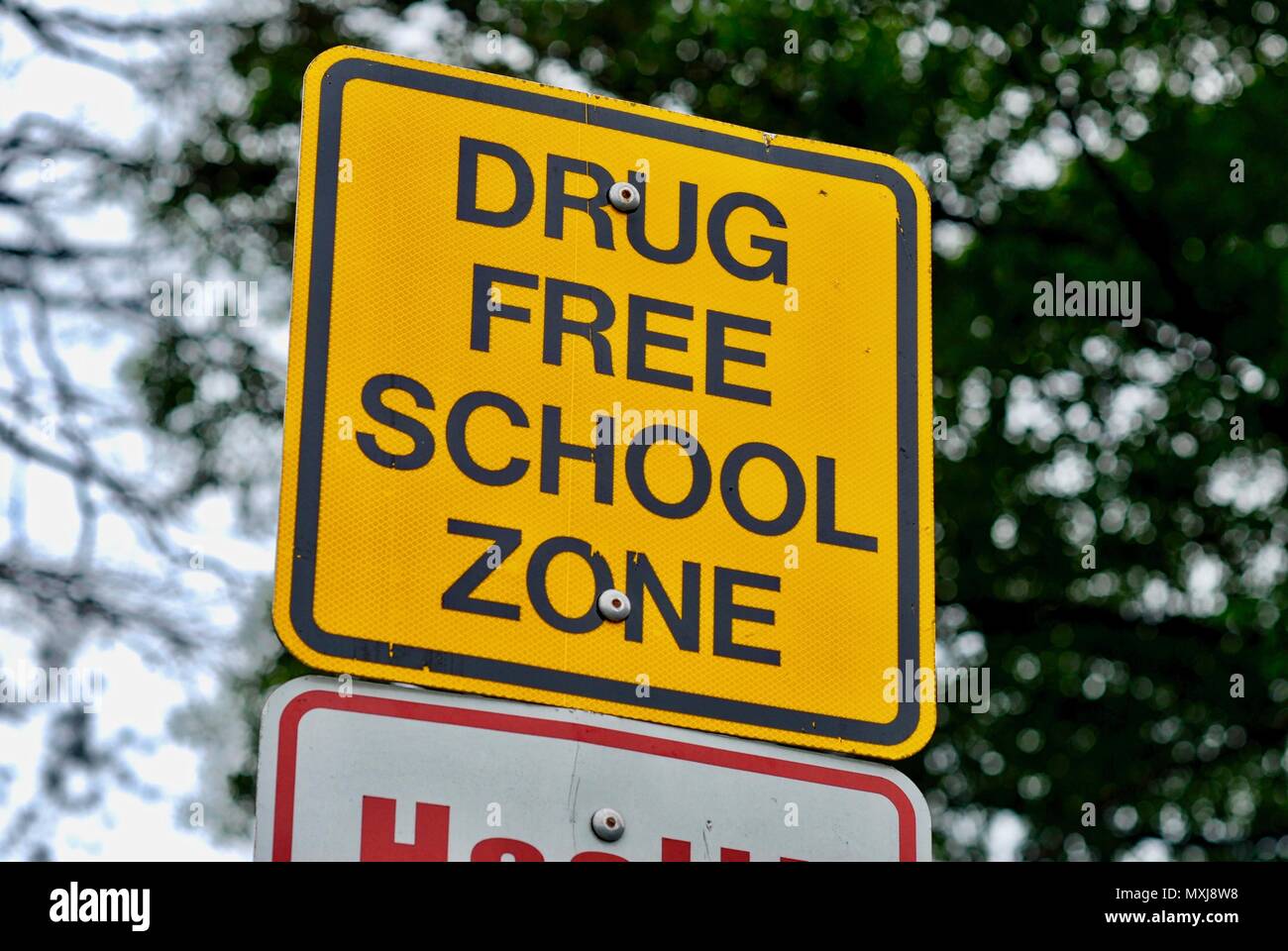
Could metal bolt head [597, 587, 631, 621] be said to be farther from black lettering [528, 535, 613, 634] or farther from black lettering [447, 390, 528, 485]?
black lettering [447, 390, 528, 485]

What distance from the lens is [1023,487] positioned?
7246 mm

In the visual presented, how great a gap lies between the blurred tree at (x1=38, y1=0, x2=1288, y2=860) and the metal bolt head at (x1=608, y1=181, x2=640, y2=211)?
4516 mm

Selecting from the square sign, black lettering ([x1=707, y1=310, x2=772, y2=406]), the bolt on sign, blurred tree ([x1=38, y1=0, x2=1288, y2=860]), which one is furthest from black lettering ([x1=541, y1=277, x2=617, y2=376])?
blurred tree ([x1=38, y1=0, x2=1288, y2=860])

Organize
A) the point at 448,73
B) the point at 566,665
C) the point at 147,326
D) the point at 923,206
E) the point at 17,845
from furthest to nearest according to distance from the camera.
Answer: the point at 147,326, the point at 17,845, the point at 923,206, the point at 448,73, the point at 566,665

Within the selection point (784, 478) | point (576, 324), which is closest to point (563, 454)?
point (576, 324)

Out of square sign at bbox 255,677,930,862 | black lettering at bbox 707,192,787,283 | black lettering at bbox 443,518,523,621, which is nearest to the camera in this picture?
square sign at bbox 255,677,930,862

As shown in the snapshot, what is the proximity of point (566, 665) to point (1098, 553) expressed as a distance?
5.38 m

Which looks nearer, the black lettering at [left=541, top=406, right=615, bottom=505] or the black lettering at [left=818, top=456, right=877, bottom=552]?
the black lettering at [left=541, top=406, right=615, bottom=505]

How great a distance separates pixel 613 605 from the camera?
7.23ft

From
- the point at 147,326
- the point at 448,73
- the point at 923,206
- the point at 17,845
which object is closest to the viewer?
the point at 448,73

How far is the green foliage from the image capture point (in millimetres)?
6934

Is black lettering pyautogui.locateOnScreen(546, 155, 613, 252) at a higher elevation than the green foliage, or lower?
lower
